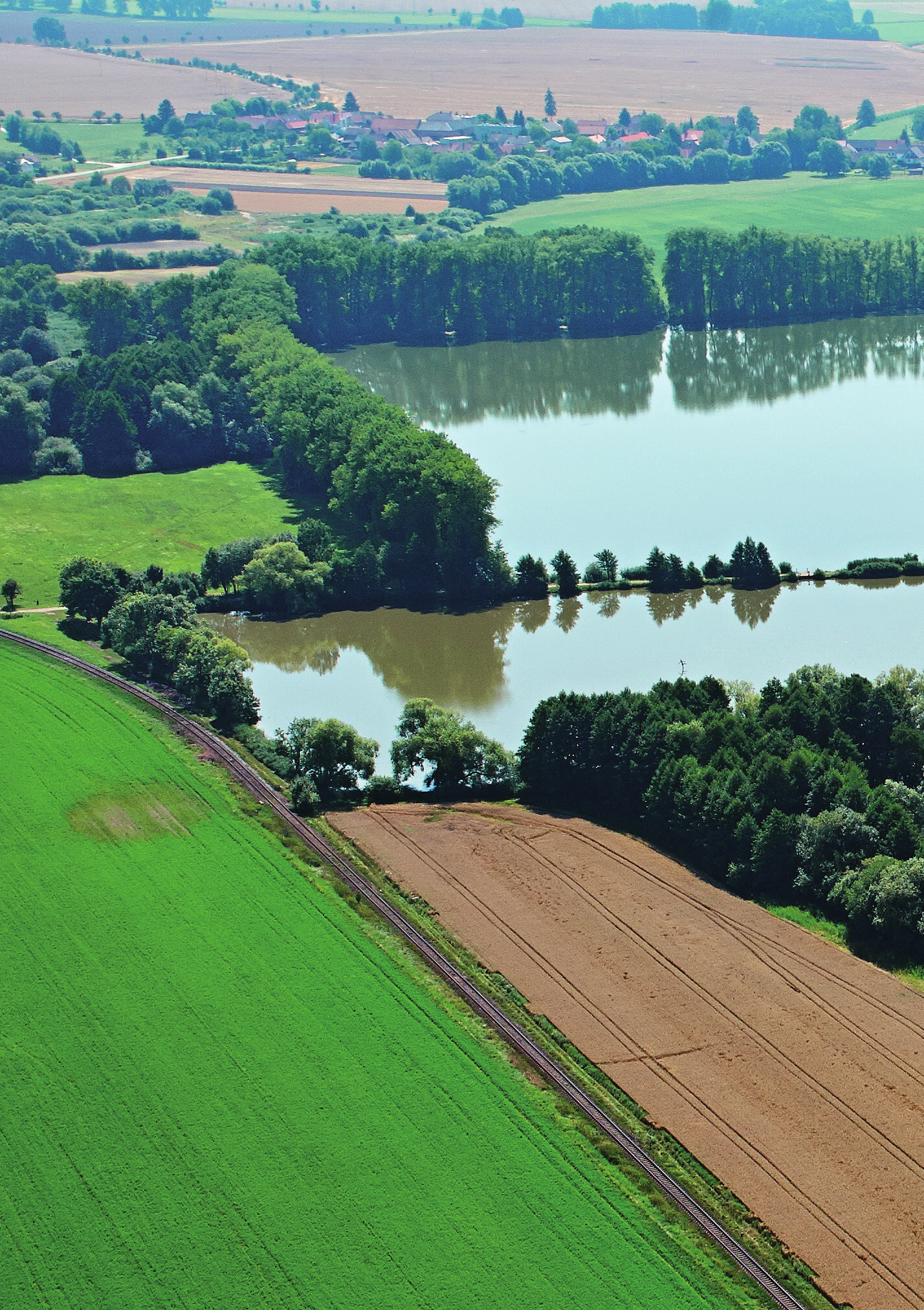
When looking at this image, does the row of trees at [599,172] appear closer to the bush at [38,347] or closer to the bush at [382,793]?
the bush at [38,347]

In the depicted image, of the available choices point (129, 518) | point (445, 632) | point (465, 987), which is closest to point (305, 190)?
point (129, 518)

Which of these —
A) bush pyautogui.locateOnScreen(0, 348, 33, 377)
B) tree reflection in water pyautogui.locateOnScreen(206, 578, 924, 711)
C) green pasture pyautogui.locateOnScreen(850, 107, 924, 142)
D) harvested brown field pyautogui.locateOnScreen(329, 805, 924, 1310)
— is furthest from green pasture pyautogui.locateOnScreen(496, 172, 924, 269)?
harvested brown field pyautogui.locateOnScreen(329, 805, 924, 1310)

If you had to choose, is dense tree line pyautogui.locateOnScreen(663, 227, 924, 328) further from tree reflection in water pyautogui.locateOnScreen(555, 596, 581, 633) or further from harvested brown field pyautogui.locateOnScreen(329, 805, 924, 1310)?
harvested brown field pyautogui.locateOnScreen(329, 805, 924, 1310)

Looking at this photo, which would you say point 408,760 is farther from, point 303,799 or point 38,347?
point 38,347

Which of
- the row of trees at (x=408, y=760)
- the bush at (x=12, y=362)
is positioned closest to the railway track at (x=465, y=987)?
the row of trees at (x=408, y=760)

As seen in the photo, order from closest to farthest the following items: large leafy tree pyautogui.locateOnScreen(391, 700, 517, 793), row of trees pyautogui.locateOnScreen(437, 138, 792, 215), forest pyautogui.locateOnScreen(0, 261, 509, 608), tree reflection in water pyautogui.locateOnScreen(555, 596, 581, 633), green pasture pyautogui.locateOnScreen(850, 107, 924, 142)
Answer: large leafy tree pyautogui.locateOnScreen(391, 700, 517, 793) → tree reflection in water pyautogui.locateOnScreen(555, 596, 581, 633) → forest pyautogui.locateOnScreen(0, 261, 509, 608) → row of trees pyautogui.locateOnScreen(437, 138, 792, 215) → green pasture pyautogui.locateOnScreen(850, 107, 924, 142)

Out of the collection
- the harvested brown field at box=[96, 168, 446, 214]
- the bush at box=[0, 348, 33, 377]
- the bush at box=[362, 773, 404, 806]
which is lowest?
the bush at box=[362, 773, 404, 806]
